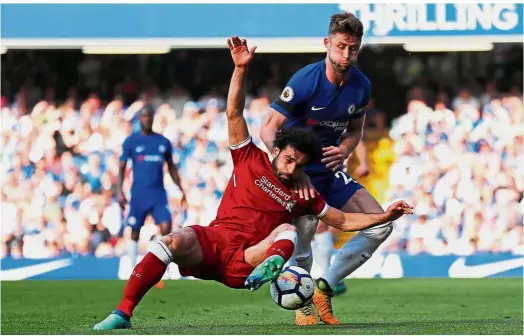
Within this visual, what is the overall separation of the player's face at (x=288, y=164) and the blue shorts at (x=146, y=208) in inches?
330

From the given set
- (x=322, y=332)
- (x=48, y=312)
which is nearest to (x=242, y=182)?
(x=322, y=332)

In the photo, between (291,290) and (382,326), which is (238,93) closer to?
(291,290)

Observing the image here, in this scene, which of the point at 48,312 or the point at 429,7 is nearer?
the point at 48,312

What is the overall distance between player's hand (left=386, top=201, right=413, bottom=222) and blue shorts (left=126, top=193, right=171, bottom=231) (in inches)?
336

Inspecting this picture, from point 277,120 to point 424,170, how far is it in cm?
1077

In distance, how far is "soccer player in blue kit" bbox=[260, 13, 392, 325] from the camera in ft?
31.2

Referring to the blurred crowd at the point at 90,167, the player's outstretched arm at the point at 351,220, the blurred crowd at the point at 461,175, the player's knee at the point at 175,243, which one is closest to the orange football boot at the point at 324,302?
the player's outstretched arm at the point at 351,220

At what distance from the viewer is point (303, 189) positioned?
916 centimetres

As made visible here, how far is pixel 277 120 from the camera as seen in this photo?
31.7ft

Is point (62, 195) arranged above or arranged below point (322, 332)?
above

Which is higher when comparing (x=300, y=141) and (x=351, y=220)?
(x=300, y=141)

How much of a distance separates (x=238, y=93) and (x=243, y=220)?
0.95 m

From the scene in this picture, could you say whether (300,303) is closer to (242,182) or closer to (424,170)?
(242,182)

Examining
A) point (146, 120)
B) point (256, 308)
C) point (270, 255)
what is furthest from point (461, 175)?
point (270, 255)
